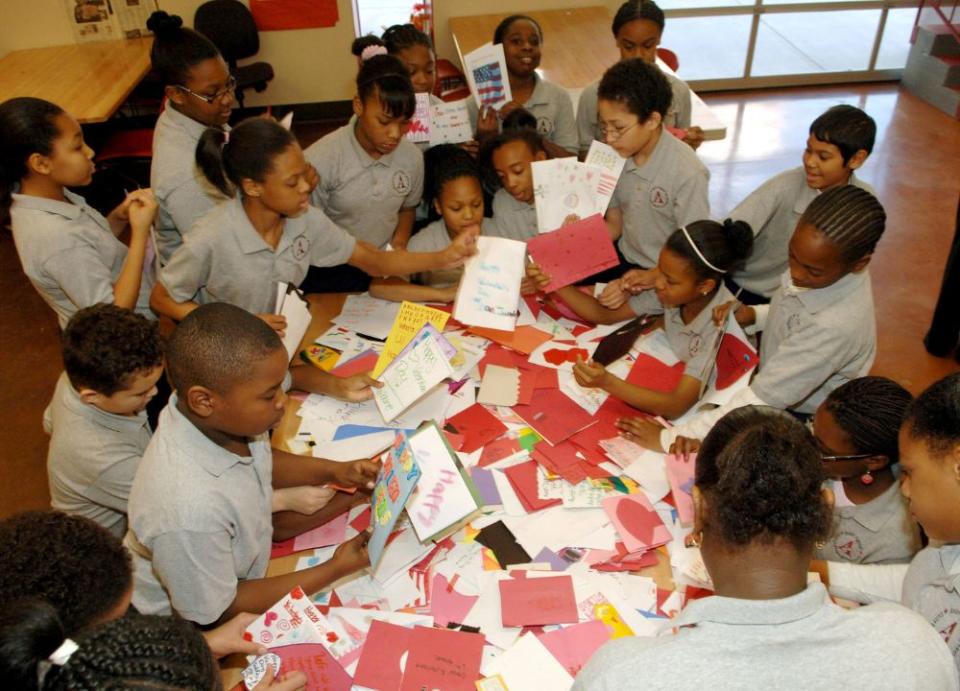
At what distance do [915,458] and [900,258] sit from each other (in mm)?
3739

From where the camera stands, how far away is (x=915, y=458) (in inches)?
52.7

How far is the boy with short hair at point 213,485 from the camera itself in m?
1.48

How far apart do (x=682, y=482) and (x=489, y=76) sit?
220cm

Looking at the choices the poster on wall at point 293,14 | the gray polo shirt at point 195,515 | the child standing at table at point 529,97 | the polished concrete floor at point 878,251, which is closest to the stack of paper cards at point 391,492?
the gray polo shirt at point 195,515

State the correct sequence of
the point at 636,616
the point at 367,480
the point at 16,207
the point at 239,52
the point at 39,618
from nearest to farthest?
the point at 39,618 → the point at 636,616 → the point at 367,480 → the point at 16,207 → the point at 239,52

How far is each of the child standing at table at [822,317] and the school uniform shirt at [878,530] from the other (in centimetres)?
34

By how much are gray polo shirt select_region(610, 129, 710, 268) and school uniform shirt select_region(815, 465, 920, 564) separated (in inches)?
46.6

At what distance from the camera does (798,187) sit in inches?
105

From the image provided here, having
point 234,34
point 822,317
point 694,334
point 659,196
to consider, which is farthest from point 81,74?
point 822,317

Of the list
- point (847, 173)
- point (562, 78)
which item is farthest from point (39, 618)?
point (562, 78)

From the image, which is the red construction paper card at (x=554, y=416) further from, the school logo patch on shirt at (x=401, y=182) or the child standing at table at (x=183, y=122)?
the child standing at table at (x=183, y=122)

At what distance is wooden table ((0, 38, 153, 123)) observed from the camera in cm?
437

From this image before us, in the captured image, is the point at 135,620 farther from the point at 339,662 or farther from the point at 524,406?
the point at 524,406

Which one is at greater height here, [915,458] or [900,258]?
[915,458]
